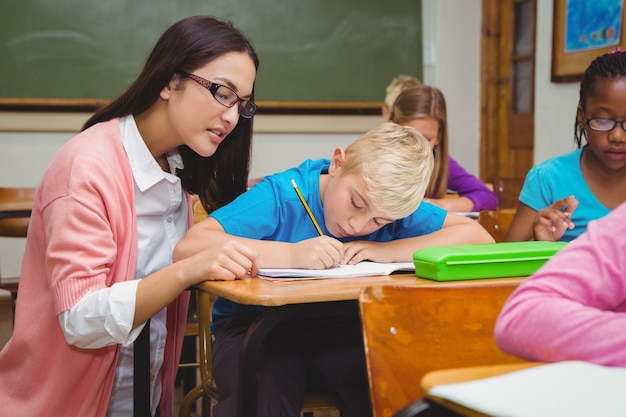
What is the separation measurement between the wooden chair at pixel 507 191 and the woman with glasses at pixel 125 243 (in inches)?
80.6

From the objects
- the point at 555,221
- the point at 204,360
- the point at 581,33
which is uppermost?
the point at 581,33

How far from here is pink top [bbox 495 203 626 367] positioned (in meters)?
0.83

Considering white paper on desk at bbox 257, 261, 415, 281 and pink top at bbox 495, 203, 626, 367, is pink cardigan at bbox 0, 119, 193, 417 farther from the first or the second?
pink top at bbox 495, 203, 626, 367

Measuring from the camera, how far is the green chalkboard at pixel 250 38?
15.9 ft

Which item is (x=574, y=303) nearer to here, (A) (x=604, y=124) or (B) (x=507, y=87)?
(A) (x=604, y=124)

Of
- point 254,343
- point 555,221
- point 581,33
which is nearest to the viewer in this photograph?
point 254,343

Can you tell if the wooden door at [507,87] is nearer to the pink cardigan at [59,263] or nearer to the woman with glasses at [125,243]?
the woman with glasses at [125,243]

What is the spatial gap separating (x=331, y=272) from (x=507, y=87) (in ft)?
13.9

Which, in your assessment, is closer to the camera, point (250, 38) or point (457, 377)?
point (457, 377)

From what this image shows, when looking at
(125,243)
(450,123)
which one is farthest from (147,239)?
(450,123)

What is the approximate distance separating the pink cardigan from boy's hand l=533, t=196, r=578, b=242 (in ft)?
3.36

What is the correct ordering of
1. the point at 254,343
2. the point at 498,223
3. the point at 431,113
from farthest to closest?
the point at 431,113 → the point at 498,223 → the point at 254,343

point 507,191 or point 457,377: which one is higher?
point 457,377

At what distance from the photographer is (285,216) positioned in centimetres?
186
